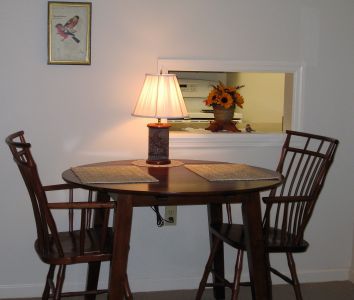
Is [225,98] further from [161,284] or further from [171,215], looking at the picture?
[161,284]

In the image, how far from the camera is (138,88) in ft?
10.0

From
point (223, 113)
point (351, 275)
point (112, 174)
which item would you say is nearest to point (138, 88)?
point (223, 113)

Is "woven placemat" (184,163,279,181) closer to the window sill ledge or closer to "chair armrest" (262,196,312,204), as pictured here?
"chair armrest" (262,196,312,204)

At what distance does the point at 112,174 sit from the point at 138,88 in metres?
0.73

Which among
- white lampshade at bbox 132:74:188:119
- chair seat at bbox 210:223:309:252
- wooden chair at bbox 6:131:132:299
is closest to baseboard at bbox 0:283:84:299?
wooden chair at bbox 6:131:132:299

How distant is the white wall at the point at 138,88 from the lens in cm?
295

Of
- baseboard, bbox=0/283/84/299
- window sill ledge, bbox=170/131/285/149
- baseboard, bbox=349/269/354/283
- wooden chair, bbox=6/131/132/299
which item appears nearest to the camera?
Result: wooden chair, bbox=6/131/132/299

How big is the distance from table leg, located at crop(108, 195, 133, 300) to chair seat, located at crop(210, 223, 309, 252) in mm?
542

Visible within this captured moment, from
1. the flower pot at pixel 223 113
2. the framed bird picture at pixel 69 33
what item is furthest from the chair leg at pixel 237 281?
the framed bird picture at pixel 69 33

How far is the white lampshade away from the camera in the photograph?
266cm

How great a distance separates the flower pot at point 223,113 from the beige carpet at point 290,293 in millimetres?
989

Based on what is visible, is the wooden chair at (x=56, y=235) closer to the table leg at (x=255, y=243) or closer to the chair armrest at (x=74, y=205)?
the chair armrest at (x=74, y=205)

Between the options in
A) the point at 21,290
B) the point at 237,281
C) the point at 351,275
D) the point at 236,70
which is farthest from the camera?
the point at 351,275

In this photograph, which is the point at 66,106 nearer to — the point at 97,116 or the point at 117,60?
the point at 97,116
